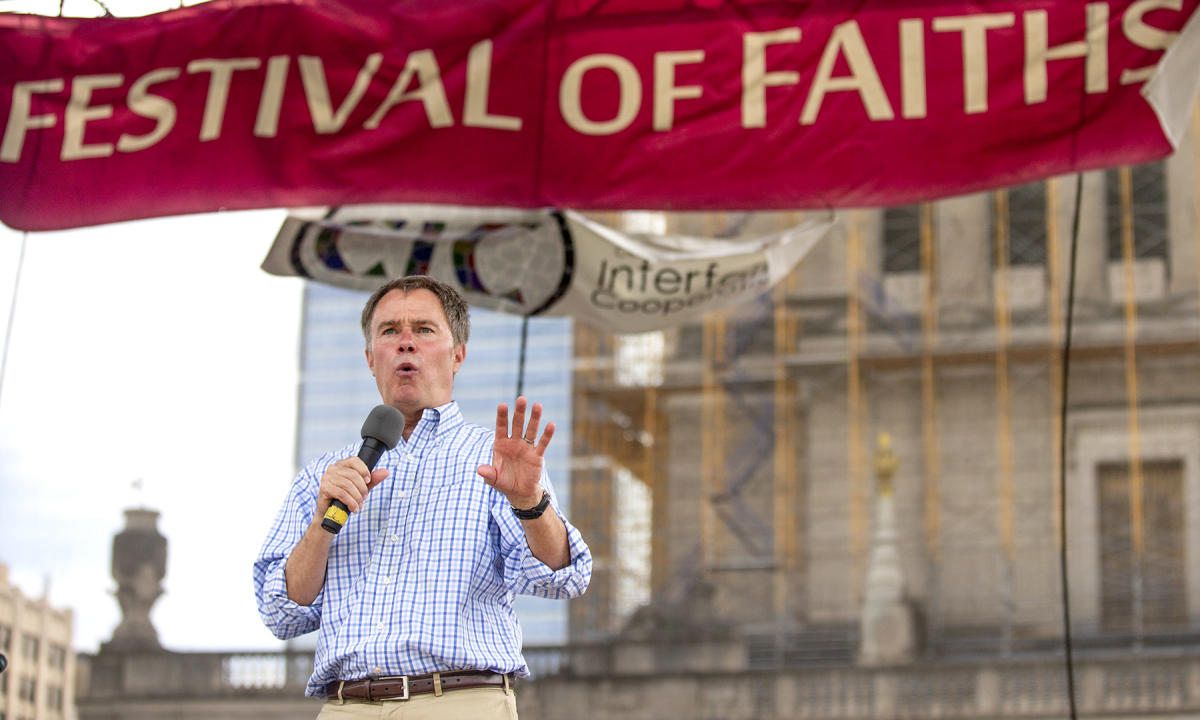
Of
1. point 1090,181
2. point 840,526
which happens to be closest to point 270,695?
point 840,526

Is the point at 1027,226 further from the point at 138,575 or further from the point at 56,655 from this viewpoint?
the point at 56,655

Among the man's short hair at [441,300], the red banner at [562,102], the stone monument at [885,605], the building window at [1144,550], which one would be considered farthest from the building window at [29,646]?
the building window at [1144,550]

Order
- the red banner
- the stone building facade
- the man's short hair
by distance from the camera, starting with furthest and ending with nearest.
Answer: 1. the stone building facade
2. the red banner
3. the man's short hair

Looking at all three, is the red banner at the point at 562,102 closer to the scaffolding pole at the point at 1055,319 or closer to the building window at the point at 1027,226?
the scaffolding pole at the point at 1055,319

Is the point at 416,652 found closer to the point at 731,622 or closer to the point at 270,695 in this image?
the point at 270,695

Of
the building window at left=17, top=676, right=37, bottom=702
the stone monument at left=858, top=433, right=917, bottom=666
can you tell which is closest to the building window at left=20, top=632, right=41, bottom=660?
the building window at left=17, top=676, right=37, bottom=702

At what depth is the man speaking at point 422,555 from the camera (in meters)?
4.39

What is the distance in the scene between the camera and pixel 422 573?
447 cm

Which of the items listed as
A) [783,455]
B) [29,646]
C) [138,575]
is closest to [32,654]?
[29,646]

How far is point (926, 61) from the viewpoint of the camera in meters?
7.96

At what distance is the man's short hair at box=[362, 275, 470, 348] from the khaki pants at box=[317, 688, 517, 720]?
0.83 metres

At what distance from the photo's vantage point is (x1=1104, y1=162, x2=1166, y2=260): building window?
3950 cm

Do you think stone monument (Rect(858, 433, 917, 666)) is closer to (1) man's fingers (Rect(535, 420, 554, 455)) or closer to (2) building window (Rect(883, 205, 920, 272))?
(2) building window (Rect(883, 205, 920, 272))

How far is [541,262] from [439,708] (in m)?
6.32
